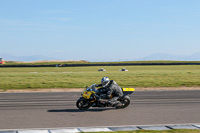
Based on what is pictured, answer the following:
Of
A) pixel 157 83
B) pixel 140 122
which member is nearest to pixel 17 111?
pixel 140 122

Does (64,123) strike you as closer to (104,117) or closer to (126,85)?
(104,117)

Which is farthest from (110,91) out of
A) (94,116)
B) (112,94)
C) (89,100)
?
(94,116)

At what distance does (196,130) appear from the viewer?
27.3 ft

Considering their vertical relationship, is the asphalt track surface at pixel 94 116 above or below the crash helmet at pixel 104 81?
below

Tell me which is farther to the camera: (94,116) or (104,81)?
(104,81)

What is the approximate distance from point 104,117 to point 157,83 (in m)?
17.4

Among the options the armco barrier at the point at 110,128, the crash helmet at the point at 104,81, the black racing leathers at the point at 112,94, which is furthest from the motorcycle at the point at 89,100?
the armco barrier at the point at 110,128

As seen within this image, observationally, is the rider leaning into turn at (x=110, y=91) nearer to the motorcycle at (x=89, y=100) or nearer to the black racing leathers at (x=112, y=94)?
the black racing leathers at (x=112, y=94)

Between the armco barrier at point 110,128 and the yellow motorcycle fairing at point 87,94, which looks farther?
the yellow motorcycle fairing at point 87,94

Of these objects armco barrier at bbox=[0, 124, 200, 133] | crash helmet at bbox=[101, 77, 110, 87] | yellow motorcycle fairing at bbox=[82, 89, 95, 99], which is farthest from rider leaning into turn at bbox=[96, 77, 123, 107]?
armco barrier at bbox=[0, 124, 200, 133]

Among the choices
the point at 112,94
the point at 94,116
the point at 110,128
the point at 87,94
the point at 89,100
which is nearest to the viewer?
the point at 110,128

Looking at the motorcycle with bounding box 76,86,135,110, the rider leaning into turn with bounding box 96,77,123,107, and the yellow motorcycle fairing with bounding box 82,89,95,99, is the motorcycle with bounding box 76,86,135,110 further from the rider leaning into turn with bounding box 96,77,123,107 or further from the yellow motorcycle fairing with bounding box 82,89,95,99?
the rider leaning into turn with bounding box 96,77,123,107

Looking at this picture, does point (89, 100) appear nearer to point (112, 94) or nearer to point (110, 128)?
point (112, 94)

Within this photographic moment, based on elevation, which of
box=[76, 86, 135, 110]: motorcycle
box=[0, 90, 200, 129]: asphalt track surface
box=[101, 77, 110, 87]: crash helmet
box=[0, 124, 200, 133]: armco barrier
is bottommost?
box=[0, 90, 200, 129]: asphalt track surface
